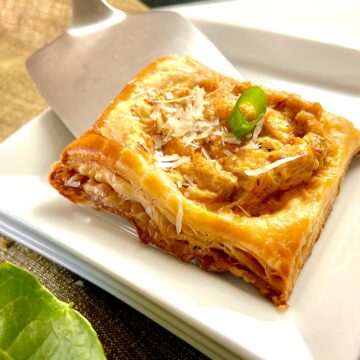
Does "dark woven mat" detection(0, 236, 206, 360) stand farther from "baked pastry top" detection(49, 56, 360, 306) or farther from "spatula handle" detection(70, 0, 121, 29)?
"spatula handle" detection(70, 0, 121, 29)

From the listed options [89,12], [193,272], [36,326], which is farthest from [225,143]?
[89,12]

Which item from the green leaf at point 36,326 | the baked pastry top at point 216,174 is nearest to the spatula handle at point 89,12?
the baked pastry top at point 216,174

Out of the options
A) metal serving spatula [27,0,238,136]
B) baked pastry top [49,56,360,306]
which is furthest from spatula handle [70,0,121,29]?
baked pastry top [49,56,360,306]

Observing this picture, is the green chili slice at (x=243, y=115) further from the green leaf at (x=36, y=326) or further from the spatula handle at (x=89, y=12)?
the spatula handle at (x=89, y=12)

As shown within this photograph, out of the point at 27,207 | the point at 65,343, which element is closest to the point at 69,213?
the point at 27,207

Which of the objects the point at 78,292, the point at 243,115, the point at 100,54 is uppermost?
the point at 243,115

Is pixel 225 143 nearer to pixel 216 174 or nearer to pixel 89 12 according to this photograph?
pixel 216 174
